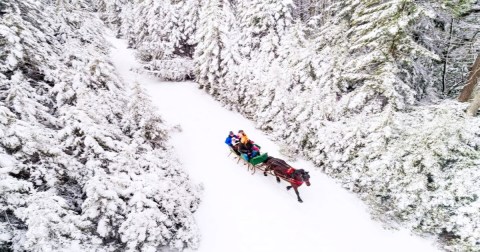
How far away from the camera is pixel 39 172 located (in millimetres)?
6859

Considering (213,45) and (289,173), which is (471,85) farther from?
(213,45)

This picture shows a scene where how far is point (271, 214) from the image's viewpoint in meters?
9.27

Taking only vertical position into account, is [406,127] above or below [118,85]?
above

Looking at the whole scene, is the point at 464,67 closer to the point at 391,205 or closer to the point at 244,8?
the point at 391,205

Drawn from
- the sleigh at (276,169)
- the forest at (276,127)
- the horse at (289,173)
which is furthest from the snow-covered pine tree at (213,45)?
the horse at (289,173)

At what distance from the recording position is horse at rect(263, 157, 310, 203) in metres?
9.52

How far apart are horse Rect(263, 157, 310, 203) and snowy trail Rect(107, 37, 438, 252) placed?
606mm

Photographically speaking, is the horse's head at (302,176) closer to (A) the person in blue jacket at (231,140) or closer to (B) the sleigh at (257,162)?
(B) the sleigh at (257,162)

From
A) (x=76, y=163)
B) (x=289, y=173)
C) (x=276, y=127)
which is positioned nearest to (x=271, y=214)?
(x=289, y=173)

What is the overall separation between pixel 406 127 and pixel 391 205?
289 cm

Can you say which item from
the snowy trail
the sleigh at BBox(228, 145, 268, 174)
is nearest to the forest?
the snowy trail

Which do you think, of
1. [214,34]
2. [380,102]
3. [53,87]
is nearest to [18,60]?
[53,87]

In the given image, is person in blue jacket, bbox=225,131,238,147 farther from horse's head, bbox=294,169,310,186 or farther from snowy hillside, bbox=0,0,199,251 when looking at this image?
horse's head, bbox=294,169,310,186

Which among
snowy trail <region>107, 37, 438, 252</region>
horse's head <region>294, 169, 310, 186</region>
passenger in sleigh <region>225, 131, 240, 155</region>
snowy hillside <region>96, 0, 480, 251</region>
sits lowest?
snowy trail <region>107, 37, 438, 252</region>
